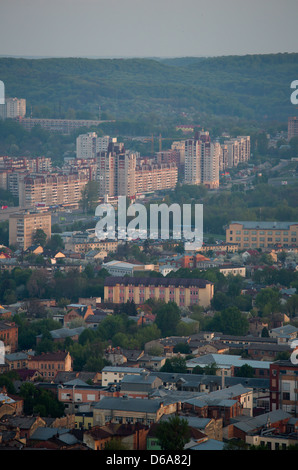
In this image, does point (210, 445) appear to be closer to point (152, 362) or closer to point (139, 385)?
point (139, 385)

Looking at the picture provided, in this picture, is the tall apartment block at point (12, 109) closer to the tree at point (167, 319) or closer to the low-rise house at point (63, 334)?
the tree at point (167, 319)

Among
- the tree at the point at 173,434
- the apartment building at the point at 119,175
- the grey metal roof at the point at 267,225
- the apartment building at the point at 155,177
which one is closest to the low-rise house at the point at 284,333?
the tree at the point at 173,434

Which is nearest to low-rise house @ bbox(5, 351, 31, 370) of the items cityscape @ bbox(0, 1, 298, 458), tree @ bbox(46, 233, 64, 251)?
cityscape @ bbox(0, 1, 298, 458)

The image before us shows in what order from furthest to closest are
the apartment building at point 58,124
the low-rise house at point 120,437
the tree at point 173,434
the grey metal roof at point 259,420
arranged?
the apartment building at point 58,124
the grey metal roof at point 259,420
the low-rise house at point 120,437
the tree at point 173,434

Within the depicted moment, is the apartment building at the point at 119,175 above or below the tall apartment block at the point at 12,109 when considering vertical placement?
below

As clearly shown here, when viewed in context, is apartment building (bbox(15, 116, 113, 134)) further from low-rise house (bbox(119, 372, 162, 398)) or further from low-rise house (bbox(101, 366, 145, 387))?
low-rise house (bbox(119, 372, 162, 398))

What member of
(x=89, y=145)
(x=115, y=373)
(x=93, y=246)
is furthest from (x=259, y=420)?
(x=89, y=145)

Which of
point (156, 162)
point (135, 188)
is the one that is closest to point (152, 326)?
point (135, 188)
